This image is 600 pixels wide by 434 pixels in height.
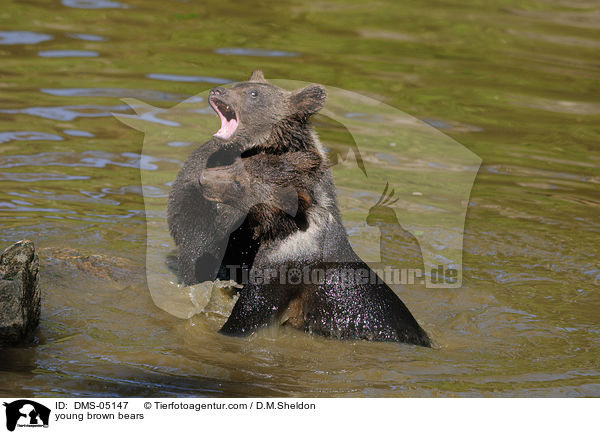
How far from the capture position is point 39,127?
1125 centimetres

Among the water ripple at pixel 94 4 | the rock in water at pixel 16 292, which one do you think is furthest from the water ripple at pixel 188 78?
the rock in water at pixel 16 292

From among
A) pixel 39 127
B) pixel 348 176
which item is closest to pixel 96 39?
pixel 39 127

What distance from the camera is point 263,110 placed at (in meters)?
7.18

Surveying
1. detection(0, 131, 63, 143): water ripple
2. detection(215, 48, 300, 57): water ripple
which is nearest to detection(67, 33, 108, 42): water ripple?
detection(215, 48, 300, 57): water ripple

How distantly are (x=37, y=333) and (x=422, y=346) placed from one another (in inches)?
116

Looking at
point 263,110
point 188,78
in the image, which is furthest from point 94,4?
point 263,110

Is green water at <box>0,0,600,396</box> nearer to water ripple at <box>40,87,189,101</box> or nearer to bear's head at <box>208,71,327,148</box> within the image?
water ripple at <box>40,87,189,101</box>

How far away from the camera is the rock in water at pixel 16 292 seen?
5840 millimetres

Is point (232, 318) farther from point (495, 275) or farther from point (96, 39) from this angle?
point (96, 39)

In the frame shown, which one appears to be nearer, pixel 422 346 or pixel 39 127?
pixel 422 346
